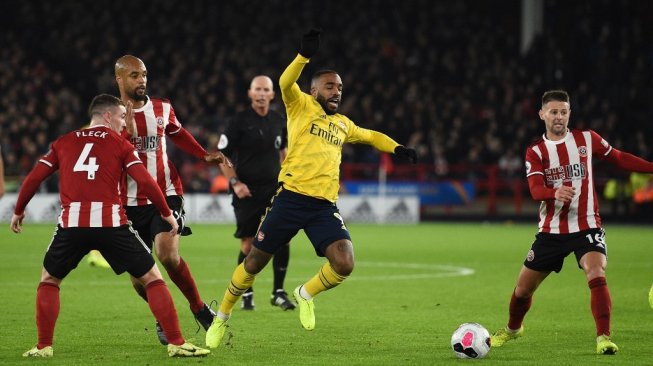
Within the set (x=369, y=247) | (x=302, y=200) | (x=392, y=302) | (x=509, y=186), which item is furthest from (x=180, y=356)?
(x=509, y=186)

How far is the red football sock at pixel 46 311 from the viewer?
7.49 meters

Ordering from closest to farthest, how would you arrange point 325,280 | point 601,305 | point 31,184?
1. point 31,184
2. point 601,305
3. point 325,280

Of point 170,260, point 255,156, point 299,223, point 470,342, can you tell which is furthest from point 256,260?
point 255,156

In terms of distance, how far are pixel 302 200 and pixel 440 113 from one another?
74.2 feet

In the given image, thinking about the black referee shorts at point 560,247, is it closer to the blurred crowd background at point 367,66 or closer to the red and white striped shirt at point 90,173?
the red and white striped shirt at point 90,173

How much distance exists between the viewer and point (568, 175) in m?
8.32

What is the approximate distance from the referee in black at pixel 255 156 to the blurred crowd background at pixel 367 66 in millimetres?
16157

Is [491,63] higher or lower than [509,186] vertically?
higher

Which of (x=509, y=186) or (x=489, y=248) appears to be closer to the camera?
(x=489, y=248)

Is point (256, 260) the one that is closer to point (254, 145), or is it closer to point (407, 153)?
point (407, 153)

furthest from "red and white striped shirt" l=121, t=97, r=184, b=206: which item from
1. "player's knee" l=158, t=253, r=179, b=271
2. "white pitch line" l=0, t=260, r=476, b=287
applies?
"white pitch line" l=0, t=260, r=476, b=287

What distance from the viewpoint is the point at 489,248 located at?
19750 mm

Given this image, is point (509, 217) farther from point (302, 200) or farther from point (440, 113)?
point (302, 200)

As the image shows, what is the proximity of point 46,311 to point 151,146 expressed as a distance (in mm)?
1835
